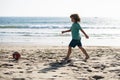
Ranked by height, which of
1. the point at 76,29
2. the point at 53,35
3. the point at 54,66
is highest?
the point at 76,29

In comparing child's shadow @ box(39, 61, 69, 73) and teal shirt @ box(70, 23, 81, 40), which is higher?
teal shirt @ box(70, 23, 81, 40)

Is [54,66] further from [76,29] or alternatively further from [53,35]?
[53,35]

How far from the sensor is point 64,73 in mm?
7152

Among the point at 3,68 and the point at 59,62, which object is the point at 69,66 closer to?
the point at 59,62

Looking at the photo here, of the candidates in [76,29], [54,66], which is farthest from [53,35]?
[54,66]

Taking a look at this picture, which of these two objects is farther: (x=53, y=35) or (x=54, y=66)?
(x=53, y=35)

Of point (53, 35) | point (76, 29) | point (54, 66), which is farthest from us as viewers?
point (53, 35)

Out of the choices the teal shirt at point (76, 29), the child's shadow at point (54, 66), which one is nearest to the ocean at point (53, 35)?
the teal shirt at point (76, 29)

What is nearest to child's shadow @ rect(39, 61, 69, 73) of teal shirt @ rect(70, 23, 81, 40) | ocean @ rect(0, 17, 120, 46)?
teal shirt @ rect(70, 23, 81, 40)

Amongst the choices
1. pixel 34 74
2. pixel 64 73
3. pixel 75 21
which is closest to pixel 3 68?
pixel 34 74

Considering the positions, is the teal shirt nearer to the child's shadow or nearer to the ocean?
the child's shadow

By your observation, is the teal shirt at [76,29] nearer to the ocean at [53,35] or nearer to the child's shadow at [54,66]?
the child's shadow at [54,66]

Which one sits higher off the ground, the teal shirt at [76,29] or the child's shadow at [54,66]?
the teal shirt at [76,29]

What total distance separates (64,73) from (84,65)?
4.68 ft
